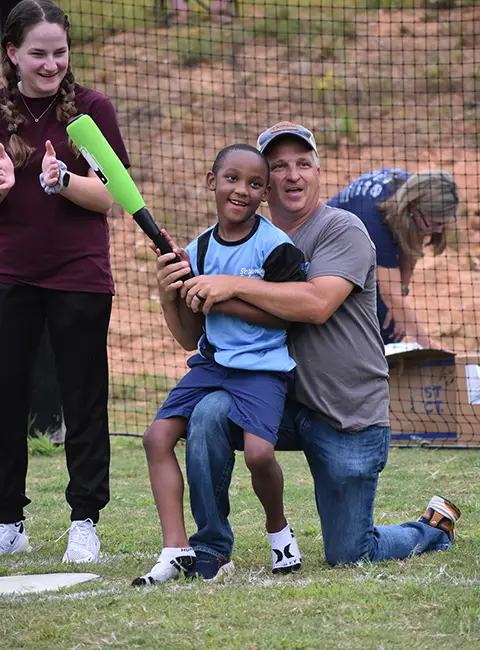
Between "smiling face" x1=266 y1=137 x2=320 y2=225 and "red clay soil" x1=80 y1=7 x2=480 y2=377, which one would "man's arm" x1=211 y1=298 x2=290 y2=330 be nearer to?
"smiling face" x1=266 y1=137 x2=320 y2=225

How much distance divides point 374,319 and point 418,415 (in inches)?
126

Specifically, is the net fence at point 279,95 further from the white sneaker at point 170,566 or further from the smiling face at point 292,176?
the white sneaker at point 170,566

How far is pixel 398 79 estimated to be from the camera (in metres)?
16.5

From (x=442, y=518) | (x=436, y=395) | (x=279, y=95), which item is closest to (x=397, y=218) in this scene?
(x=436, y=395)

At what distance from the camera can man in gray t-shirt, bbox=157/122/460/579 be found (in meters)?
3.52

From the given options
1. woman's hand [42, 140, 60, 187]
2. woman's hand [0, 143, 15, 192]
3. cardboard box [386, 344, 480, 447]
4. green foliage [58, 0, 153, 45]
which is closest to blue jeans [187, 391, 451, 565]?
woman's hand [42, 140, 60, 187]

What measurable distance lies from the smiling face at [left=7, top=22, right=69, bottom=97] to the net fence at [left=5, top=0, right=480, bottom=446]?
28.2 feet

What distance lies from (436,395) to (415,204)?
1234mm

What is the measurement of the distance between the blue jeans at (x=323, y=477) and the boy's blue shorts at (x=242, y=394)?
0.05 metres

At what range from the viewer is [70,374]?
411 centimetres

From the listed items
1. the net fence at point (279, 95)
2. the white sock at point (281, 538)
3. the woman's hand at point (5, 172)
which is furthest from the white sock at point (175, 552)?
the net fence at point (279, 95)

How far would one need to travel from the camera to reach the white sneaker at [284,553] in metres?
3.60

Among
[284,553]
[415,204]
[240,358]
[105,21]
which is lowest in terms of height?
[284,553]

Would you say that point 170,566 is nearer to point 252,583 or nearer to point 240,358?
point 252,583
